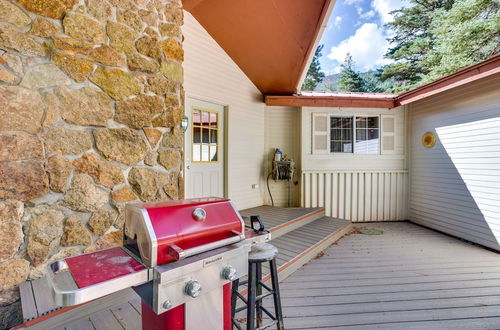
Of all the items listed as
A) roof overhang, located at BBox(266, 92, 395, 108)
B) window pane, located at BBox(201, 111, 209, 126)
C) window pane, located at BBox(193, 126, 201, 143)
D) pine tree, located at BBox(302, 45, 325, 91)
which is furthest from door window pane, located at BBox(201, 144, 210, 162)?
pine tree, located at BBox(302, 45, 325, 91)

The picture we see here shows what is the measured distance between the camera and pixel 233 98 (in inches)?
185

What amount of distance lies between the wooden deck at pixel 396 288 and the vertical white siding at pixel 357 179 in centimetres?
147

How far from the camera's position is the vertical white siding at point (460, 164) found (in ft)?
12.8

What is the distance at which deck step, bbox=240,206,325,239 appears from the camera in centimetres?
393

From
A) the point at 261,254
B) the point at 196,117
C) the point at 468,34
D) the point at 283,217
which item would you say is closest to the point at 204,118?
the point at 196,117

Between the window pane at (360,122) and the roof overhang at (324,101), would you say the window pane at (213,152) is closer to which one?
the roof overhang at (324,101)

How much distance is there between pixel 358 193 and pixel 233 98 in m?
3.50

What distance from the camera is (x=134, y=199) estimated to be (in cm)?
224

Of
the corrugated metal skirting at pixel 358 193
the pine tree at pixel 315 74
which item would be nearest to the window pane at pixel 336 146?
the corrugated metal skirting at pixel 358 193

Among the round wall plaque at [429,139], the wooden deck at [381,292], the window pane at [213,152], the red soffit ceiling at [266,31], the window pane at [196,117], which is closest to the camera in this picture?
the wooden deck at [381,292]

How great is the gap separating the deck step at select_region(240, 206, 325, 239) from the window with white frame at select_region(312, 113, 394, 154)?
1.36 metres

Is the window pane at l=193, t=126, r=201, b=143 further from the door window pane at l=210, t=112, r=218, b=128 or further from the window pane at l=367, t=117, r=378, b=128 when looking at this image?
the window pane at l=367, t=117, r=378, b=128

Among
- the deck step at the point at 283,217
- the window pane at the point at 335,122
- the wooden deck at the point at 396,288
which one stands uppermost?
the window pane at the point at 335,122

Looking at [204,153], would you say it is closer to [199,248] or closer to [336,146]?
[336,146]
